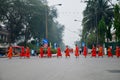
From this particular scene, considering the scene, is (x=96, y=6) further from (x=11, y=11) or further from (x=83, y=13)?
(x=11, y=11)

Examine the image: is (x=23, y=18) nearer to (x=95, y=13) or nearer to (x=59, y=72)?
(x=95, y=13)

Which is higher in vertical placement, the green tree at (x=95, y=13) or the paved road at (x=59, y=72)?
the green tree at (x=95, y=13)

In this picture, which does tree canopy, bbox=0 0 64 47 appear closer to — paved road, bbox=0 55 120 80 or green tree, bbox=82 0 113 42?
green tree, bbox=82 0 113 42

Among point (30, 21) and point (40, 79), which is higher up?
point (30, 21)

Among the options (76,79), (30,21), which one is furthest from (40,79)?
(30,21)

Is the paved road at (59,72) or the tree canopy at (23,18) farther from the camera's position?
the tree canopy at (23,18)

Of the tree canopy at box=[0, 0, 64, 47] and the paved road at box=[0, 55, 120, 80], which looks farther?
the tree canopy at box=[0, 0, 64, 47]

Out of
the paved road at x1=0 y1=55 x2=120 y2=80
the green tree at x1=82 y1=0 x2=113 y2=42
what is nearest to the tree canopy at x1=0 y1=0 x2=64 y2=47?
the green tree at x1=82 y1=0 x2=113 y2=42

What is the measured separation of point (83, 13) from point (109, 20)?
665cm

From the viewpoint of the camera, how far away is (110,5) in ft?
232

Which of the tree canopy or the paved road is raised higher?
the tree canopy

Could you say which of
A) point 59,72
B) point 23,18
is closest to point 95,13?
point 23,18

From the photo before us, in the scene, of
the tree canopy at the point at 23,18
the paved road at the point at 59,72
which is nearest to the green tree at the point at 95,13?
the tree canopy at the point at 23,18

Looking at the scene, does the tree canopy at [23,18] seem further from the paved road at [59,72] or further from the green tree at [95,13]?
the paved road at [59,72]
